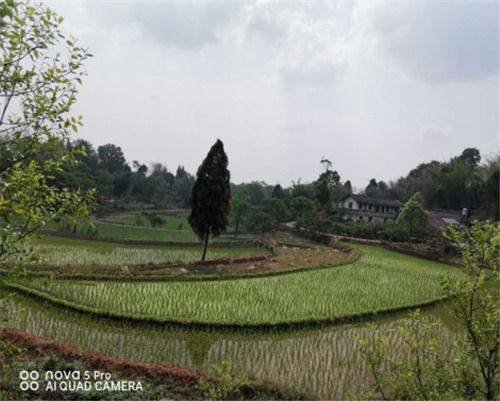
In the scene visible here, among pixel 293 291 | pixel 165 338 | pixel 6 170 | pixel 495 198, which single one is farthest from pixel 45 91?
pixel 495 198

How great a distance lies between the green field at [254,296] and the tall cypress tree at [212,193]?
15.2ft

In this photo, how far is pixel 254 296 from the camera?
13.6m

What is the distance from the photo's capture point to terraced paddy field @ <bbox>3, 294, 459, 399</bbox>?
7711mm

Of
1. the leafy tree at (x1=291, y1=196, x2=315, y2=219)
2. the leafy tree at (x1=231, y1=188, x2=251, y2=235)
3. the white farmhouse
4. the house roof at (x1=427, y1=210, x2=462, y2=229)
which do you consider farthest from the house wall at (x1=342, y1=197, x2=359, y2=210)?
the leafy tree at (x1=231, y1=188, x2=251, y2=235)

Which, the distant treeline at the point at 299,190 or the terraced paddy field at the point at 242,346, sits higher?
the distant treeline at the point at 299,190

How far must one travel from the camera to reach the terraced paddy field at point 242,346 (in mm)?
7711

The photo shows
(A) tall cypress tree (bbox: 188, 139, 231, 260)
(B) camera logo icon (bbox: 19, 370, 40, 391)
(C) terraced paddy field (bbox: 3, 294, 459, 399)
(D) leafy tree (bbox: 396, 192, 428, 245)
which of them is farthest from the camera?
(D) leafy tree (bbox: 396, 192, 428, 245)

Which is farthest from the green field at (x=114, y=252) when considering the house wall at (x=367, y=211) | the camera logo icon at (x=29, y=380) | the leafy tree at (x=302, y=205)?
the house wall at (x=367, y=211)

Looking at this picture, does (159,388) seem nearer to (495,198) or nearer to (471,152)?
(495,198)

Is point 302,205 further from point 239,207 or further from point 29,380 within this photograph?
point 29,380

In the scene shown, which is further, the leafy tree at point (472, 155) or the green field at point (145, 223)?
the leafy tree at point (472, 155)

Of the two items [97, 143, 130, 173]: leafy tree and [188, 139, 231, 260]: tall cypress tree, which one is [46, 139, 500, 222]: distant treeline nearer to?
[97, 143, 130, 173]: leafy tree

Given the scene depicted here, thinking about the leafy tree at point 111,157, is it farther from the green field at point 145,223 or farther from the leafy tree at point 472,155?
the leafy tree at point 472,155

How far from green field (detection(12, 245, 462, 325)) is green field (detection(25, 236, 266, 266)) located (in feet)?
17.0
